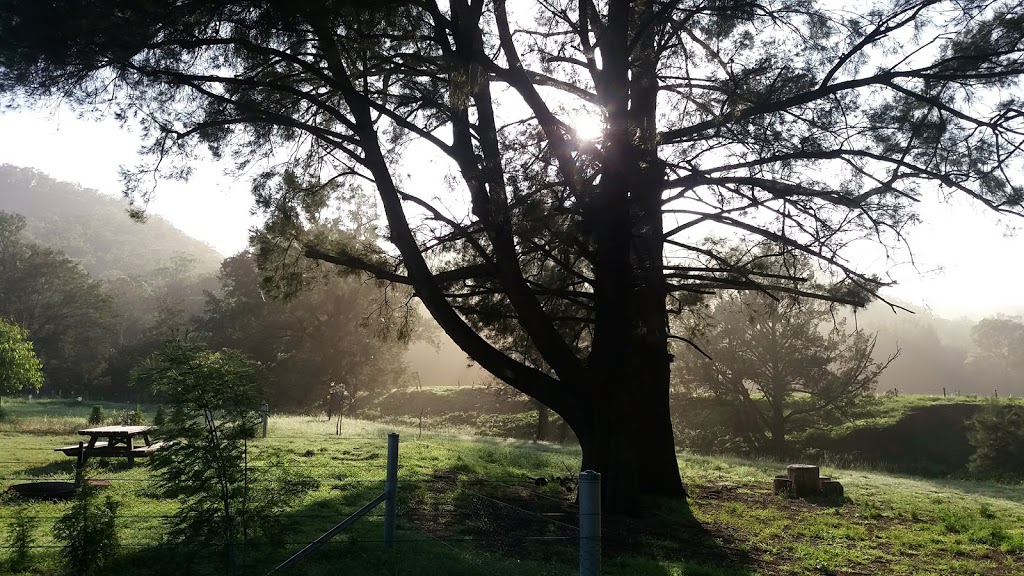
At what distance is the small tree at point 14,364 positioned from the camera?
63.2ft

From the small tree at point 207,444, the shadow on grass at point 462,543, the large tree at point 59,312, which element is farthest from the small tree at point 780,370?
the large tree at point 59,312

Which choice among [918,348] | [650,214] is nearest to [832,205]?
[650,214]

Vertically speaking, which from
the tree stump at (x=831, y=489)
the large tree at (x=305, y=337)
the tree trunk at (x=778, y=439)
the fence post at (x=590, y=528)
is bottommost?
the tree trunk at (x=778, y=439)

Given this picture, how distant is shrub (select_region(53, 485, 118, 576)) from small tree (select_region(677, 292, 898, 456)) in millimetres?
26422

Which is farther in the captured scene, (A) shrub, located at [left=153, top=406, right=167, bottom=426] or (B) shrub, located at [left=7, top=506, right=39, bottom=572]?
(B) shrub, located at [left=7, top=506, right=39, bottom=572]

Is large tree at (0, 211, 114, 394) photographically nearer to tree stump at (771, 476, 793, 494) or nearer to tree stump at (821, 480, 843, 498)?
tree stump at (771, 476, 793, 494)

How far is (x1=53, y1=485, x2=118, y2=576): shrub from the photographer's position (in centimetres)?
459

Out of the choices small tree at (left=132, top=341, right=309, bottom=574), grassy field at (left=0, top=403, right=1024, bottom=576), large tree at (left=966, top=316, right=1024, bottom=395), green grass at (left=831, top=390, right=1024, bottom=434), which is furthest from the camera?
large tree at (left=966, top=316, right=1024, bottom=395)

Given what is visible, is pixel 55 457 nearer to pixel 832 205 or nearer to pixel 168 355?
pixel 168 355

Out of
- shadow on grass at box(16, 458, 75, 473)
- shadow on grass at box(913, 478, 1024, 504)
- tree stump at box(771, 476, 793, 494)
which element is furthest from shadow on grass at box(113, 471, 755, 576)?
shadow on grass at box(913, 478, 1024, 504)

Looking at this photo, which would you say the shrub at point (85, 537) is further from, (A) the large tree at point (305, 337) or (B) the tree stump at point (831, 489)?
(A) the large tree at point (305, 337)

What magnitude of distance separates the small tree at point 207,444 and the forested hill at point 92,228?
130m

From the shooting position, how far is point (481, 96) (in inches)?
360

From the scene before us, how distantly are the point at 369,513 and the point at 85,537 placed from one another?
3.29 m
